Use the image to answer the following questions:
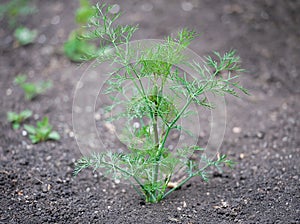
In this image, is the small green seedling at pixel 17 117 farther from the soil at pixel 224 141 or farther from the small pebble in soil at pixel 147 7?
the small pebble in soil at pixel 147 7

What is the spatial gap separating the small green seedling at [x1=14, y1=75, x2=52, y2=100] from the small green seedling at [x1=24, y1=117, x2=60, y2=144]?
0.56 m

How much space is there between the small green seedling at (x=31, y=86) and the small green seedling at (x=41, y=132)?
1.82 feet

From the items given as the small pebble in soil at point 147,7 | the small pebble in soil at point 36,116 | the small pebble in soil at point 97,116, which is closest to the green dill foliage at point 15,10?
the small pebble in soil at point 147,7

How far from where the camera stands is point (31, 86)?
Result: 398 centimetres

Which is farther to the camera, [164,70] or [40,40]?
[40,40]

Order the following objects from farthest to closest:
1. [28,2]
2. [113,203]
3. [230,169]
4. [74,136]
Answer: [28,2] < [74,136] < [230,169] < [113,203]

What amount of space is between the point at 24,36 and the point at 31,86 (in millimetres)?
1085

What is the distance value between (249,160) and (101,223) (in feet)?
4.25

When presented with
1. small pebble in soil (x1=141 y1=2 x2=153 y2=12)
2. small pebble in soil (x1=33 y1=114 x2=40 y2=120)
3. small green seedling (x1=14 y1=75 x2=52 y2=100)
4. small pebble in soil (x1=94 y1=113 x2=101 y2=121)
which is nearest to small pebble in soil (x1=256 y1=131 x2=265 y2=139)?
small pebble in soil (x1=94 y1=113 x2=101 y2=121)

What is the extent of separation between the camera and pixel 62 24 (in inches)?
195

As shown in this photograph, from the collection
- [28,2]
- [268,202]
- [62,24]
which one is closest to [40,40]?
[62,24]

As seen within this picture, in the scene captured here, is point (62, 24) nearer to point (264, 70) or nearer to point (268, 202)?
point (264, 70)

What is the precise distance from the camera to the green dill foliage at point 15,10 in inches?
205

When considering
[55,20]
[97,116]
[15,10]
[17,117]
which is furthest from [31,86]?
[15,10]
